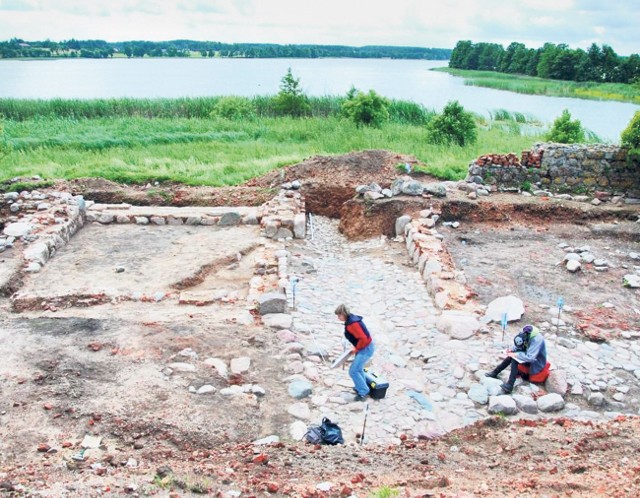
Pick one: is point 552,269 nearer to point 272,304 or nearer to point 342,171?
point 272,304

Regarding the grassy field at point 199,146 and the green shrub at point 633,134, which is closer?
the green shrub at point 633,134

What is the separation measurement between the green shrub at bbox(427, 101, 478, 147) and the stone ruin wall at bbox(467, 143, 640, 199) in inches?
199

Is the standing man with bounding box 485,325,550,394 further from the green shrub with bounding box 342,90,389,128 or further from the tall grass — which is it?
the tall grass

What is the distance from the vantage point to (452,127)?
19000 mm

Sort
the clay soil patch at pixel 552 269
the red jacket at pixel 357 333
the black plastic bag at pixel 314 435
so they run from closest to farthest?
the black plastic bag at pixel 314 435
the red jacket at pixel 357 333
the clay soil patch at pixel 552 269

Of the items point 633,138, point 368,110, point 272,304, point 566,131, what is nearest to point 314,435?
point 272,304

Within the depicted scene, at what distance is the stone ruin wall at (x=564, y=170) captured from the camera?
13805mm

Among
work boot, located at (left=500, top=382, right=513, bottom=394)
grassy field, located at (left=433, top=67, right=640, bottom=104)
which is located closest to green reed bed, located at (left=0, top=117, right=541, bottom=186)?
work boot, located at (left=500, top=382, right=513, bottom=394)

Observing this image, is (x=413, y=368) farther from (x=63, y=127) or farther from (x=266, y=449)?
(x=63, y=127)

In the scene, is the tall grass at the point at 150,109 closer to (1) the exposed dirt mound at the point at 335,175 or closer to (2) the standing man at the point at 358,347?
(1) the exposed dirt mound at the point at 335,175

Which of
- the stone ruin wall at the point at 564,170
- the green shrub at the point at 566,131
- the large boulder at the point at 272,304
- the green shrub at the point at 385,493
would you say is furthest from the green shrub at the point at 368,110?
the green shrub at the point at 385,493

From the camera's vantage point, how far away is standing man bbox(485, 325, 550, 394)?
6809 millimetres

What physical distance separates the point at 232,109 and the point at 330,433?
891 inches

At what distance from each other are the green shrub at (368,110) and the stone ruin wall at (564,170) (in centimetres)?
886
